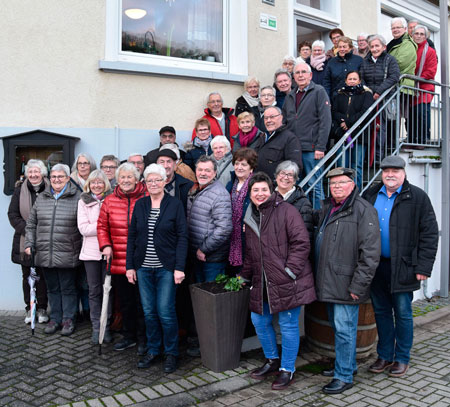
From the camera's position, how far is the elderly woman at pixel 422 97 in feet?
22.4

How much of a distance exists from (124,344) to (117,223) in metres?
1.23

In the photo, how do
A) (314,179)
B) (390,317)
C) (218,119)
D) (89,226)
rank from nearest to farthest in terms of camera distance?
(390,317) → (89,226) → (314,179) → (218,119)

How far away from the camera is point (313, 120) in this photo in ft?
18.4

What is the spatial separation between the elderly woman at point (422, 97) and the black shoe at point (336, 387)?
3841 mm

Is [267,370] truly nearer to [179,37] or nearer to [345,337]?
[345,337]

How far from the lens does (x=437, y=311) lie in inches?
253

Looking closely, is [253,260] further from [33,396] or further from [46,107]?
[46,107]

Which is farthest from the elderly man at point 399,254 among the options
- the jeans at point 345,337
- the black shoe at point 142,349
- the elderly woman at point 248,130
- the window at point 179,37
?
the window at point 179,37

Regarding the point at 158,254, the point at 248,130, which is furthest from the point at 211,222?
the point at 248,130

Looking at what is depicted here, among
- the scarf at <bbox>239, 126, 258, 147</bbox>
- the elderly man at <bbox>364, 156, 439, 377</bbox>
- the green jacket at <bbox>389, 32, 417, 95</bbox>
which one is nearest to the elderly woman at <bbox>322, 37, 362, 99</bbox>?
the green jacket at <bbox>389, 32, 417, 95</bbox>

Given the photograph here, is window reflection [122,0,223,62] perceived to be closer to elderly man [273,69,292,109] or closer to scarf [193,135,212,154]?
elderly man [273,69,292,109]

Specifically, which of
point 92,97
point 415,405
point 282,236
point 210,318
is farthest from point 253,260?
point 92,97

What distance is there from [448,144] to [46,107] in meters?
5.49

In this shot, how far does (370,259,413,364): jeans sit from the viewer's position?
426 centimetres
